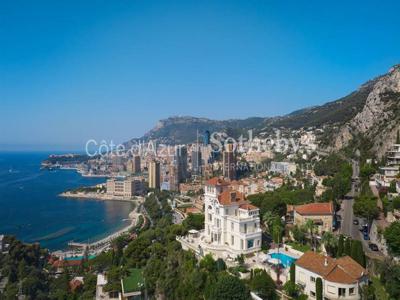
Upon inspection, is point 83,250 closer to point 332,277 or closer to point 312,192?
point 312,192

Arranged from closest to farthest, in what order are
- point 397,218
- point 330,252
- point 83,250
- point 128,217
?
point 330,252 → point 397,218 → point 83,250 → point 128,217

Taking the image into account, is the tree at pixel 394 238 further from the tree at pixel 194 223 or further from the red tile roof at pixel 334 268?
the tree at pixel 194 223

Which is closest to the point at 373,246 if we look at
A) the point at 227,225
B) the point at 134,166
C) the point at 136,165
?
the point at 227,225

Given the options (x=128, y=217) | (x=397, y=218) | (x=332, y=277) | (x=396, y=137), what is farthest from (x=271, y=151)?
(x=332, y=277)

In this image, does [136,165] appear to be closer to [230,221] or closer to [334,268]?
[230,221]

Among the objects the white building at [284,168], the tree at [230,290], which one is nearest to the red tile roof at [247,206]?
the tree at [230,290]
